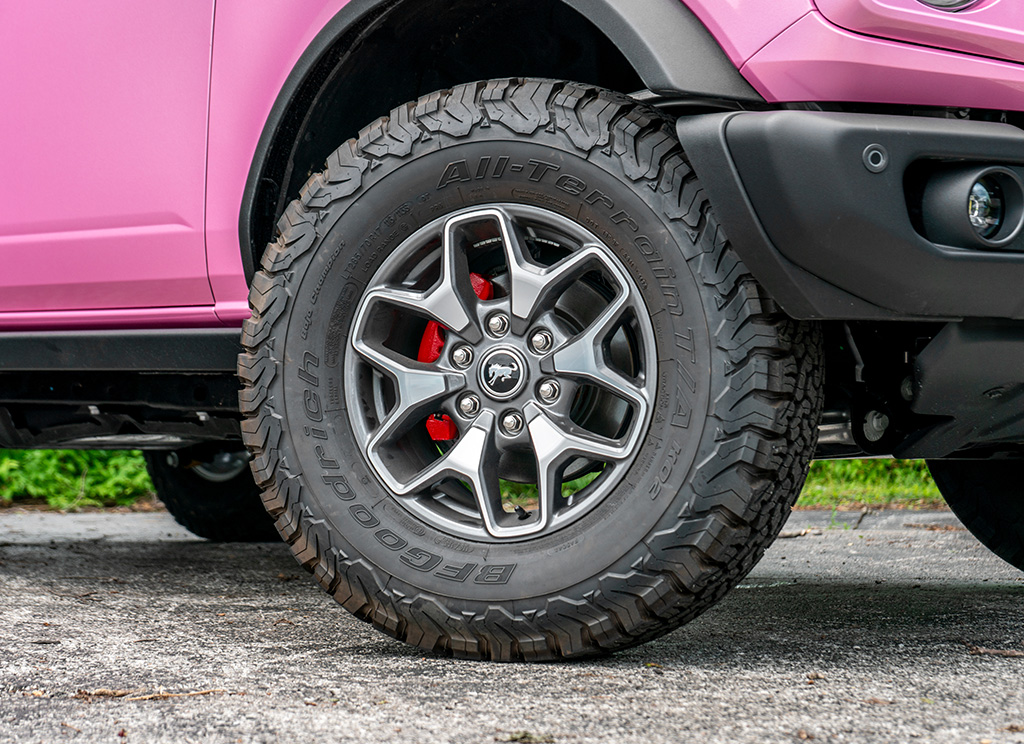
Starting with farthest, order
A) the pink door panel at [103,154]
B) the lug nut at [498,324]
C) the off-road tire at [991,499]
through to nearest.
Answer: the off-road tire at [991,499] < the pink door panel at [103,154] < the lug nut at [498,324]

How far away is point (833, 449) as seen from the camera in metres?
2.33

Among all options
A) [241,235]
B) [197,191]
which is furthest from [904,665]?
[197,191]

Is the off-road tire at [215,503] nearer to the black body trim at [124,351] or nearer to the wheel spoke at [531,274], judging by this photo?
the black body trim at [124,351]

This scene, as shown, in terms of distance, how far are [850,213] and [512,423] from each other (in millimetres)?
653

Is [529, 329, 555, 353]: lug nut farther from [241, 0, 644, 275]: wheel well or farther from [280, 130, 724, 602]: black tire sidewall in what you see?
[241, 0, 644, 275]: wheel well

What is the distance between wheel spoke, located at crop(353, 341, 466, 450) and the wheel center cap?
5 centimetres

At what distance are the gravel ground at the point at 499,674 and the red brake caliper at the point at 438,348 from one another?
399 mm

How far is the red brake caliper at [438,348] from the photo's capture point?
6.73 ft

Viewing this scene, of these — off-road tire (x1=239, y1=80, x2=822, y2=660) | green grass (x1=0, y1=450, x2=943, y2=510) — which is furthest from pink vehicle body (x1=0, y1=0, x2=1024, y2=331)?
green grass (x1=0, y1=450, x2=943, y2=510)

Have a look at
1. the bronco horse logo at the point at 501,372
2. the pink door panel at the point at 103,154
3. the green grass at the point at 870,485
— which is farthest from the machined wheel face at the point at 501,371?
the green grass at the point at 870,485

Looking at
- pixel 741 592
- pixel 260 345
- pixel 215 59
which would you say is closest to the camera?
pixel 260 345

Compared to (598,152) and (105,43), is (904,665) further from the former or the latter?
(105,43)

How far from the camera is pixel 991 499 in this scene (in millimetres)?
2721

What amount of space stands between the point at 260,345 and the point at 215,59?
2.22 feet
